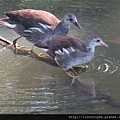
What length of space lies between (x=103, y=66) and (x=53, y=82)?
74 cm

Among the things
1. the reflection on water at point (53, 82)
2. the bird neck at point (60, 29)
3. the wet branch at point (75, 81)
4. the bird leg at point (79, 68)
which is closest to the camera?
the reflection on water at point (53, 82)

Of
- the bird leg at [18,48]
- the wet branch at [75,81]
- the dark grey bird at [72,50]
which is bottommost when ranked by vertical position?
the wet branch at [75,81]

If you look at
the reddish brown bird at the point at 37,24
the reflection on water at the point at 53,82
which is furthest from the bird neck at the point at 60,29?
the reflection on water at the point at 53,82

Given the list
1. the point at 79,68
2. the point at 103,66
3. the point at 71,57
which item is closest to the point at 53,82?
the point at 71,57

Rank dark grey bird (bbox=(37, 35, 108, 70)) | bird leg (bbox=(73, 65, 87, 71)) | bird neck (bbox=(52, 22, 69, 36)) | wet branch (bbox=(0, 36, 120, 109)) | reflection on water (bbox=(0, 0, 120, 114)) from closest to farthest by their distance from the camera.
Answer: reflection on water (bbox=(0, 0, 120, 114)), wet branch (bbox=(0, 36, 120, 109)), dark grey bird (bbox=(37, 35, 108, 70)), bird leg (bbox=(73, 65, 87, 71)), bird neck (bbox=(52, 22, 69, 36))

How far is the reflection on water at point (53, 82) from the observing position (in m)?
3.85

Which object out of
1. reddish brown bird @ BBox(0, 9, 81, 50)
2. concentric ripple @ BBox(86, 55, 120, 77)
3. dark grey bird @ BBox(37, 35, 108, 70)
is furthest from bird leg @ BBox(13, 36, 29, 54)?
concentric ripple @ BBox(86, 55, 120, 77)

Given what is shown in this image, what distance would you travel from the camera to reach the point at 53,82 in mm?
4367

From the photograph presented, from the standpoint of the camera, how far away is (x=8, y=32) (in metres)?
6.00

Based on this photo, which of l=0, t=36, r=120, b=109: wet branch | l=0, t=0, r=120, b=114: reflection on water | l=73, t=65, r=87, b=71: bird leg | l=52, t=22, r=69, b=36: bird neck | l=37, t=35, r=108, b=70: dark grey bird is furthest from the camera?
l=52, t=22, r=69, b=36: bird neck

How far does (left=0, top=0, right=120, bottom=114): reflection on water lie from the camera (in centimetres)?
385

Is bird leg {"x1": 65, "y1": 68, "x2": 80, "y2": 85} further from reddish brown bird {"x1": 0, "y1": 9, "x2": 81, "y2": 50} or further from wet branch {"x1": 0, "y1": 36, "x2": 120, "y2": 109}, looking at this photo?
reddish brown bird {"x1": 0, "y1": 9, "x2": 81, "y2": 50}

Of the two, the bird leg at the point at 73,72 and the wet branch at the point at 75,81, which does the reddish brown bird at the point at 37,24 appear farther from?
the bird leg at the point at 73,72

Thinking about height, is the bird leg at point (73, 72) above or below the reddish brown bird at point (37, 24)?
below
